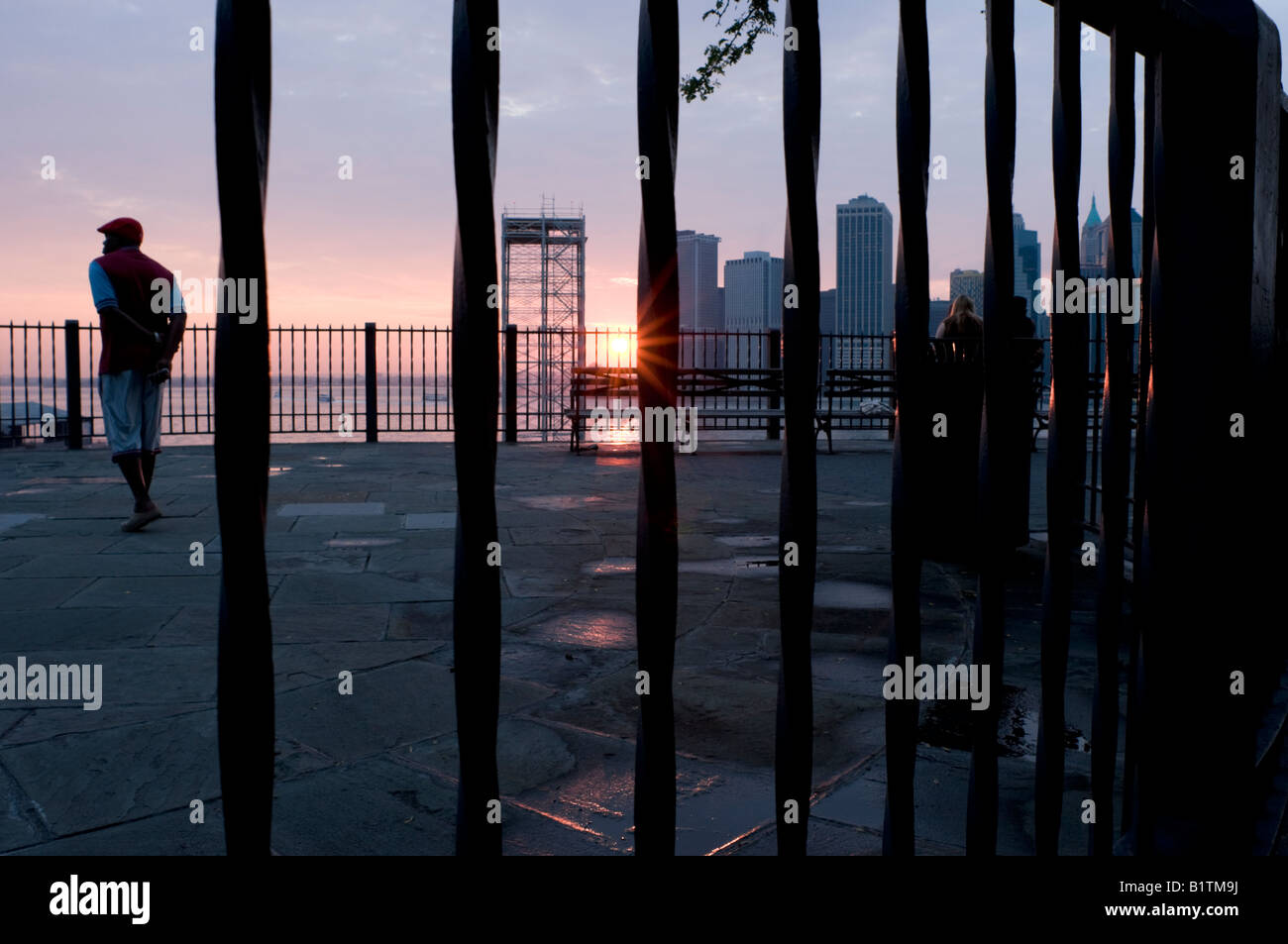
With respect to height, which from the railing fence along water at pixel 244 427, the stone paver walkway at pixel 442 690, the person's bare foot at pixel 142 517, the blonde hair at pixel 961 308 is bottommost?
the stone paver walkway at pixel 442 690

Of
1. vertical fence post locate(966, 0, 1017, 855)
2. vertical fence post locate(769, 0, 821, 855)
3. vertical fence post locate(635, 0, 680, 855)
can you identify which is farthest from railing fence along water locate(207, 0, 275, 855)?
vertical fence post locate(966, 0, 1017, 855)

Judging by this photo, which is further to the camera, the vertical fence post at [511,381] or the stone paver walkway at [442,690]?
the vertical fence post at [511,381]

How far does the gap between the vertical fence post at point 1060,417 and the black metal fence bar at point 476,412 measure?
2.38ft

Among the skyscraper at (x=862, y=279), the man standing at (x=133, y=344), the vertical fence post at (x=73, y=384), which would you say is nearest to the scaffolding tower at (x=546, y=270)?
the skyscraper at (x=862, y=279)

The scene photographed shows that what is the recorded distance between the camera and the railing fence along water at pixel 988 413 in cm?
71

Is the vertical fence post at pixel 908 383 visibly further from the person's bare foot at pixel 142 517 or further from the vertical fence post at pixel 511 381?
the vertical fence post at pixel 511 381

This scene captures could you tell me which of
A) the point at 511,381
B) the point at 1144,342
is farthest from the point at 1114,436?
the point at 511,381

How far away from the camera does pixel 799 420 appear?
0.92 metres

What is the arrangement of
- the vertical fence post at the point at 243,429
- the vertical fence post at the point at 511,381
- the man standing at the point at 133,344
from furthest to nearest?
the vertical fence post at the point at 511,381, the man standing at the point at 133,344, the vertical fence post at the point at 243,429

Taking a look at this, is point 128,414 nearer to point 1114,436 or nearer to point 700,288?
point 1114,436

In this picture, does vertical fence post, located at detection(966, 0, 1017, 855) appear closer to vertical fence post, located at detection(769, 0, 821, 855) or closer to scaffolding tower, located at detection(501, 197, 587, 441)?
vertical fence post, located at detection(769, 0, 821, 855)

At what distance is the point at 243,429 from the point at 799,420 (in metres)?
0.48
